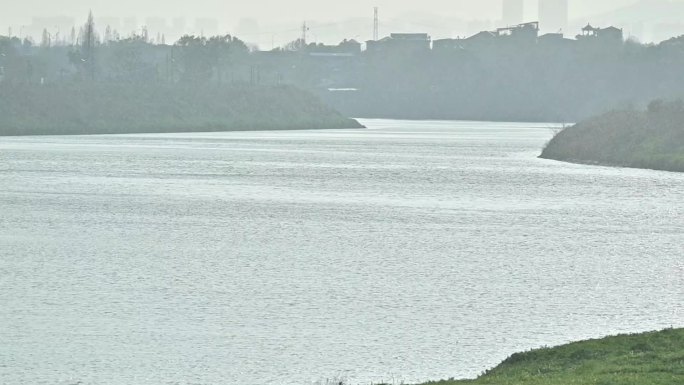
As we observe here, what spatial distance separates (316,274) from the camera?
47062mm

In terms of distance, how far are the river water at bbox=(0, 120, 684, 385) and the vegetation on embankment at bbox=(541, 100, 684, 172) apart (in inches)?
554

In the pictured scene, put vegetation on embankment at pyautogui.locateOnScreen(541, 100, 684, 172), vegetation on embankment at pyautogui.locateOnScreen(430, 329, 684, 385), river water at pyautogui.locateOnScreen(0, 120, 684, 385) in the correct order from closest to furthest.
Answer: vegetation on embankment at pyautogui.locateOnScreen(430, 329, 684, 385) → river water at pyautogui.locateOnScreen(0, 120, 684, 385) → vegetation on embankment at pyautogui.locateOnScreen(541, 100, 684, 172)

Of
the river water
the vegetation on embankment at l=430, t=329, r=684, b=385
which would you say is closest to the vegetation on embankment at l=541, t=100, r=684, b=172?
the river water

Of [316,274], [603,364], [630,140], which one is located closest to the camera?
[603,364]

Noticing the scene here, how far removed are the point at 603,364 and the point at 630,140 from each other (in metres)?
93.8

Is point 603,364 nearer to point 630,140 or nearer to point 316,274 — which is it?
point 316,274

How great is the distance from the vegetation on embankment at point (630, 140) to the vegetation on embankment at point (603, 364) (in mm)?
79644

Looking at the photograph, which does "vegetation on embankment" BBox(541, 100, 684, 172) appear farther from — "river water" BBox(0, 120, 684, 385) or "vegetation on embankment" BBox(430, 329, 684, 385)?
"vegetation on embankment" BBox(430, 329, 684, 385)

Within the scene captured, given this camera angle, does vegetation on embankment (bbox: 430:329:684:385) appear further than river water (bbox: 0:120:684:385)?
No

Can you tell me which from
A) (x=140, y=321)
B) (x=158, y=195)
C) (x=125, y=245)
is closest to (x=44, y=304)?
(x=140, y=321)

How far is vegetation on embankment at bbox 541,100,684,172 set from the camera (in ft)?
372

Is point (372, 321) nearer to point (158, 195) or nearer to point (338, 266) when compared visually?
point (338, 266)

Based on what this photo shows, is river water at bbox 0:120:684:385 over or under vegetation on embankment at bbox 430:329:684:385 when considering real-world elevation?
under

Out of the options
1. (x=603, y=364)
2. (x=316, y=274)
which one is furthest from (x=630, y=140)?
(x=603, y=364)
